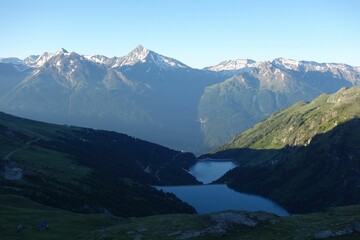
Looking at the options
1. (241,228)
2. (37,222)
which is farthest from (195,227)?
(37,222)

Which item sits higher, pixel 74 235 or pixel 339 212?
pixel 339 212

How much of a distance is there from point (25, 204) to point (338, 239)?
89812mm

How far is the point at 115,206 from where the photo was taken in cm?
19725

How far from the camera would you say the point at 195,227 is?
9175 cm

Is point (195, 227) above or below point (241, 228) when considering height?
below

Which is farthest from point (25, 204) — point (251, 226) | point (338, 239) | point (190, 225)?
point (338, 239)

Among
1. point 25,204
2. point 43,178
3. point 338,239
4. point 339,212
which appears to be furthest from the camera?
point 43,178

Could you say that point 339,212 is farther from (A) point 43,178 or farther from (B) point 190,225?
(A) point 43,178

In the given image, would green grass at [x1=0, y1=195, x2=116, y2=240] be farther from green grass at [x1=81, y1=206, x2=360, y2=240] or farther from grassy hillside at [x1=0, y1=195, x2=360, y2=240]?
green grass at [x1=81, y1=206, x2=360, y2=240]

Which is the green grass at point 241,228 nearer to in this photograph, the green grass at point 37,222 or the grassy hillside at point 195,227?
the grassy hillside at point 195,227

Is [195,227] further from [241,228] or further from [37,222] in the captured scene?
[37,222]

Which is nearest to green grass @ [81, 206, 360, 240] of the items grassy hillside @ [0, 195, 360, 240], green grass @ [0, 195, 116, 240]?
grassy hillside @ [0, 195, 360, 240]

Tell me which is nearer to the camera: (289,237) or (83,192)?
(289,237)

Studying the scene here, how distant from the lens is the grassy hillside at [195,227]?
8469 centimetres
